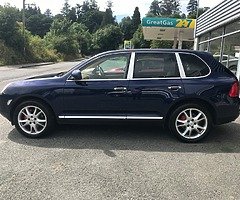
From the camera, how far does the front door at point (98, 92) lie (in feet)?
17.7

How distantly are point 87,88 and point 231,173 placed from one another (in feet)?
8.70

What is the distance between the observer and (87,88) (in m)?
5.41

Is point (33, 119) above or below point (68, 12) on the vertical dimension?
below

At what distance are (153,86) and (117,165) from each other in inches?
62.7

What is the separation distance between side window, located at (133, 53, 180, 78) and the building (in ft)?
21.0

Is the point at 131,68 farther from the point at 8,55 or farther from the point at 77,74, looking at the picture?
the point at 8,55

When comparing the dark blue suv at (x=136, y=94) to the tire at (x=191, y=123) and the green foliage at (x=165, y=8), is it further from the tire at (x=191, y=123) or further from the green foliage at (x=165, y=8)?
the green foliage at (x=165, y=8)

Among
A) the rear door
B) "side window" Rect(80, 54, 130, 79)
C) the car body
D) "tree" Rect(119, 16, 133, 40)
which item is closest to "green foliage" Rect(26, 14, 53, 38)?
"tree" Rect(119, 16, 133, 40)

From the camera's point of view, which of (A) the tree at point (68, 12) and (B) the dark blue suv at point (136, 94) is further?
(A) the tree at point (68, 12)

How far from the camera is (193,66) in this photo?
5531mm

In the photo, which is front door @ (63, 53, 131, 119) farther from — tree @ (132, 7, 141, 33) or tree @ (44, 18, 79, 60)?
tree @ (132, 7, 141, 33)

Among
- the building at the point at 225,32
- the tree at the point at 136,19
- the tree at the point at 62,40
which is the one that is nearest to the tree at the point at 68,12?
the tree at the point at 136,19

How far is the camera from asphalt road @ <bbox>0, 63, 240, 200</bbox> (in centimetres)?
367

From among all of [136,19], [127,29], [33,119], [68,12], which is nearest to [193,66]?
[33,119]
